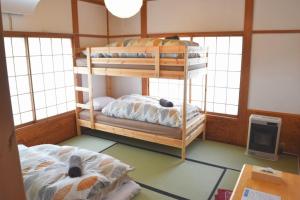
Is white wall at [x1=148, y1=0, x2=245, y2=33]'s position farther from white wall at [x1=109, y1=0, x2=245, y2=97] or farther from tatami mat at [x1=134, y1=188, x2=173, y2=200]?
tatami mat at [x1=134, y1=188, x2=173, y2=200]

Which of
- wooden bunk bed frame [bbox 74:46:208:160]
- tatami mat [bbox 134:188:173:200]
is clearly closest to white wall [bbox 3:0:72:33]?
wooden bunk bed frame [bbox 74:46:208:160]

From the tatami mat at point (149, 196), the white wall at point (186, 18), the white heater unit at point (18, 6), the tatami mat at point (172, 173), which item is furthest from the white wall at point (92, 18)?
the tatami mat at point (149, 196)

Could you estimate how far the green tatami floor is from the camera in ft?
9.77

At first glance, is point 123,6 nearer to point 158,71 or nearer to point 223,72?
point 158,71

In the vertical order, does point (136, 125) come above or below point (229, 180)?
above

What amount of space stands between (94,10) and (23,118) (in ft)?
8.50

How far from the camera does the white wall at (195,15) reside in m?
4.06

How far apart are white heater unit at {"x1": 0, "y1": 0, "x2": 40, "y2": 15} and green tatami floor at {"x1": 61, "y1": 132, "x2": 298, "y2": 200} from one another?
7.63 ft

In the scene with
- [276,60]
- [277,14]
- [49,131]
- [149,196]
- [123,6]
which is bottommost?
[149,196]

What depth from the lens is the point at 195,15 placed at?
14.4 feet

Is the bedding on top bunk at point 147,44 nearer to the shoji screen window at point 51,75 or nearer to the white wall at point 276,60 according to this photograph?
the shoji screen window at point 51,75

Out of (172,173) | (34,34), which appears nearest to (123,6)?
(34,34)

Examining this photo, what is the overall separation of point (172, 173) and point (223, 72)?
213 centimetres

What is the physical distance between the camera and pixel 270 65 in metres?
3.93
